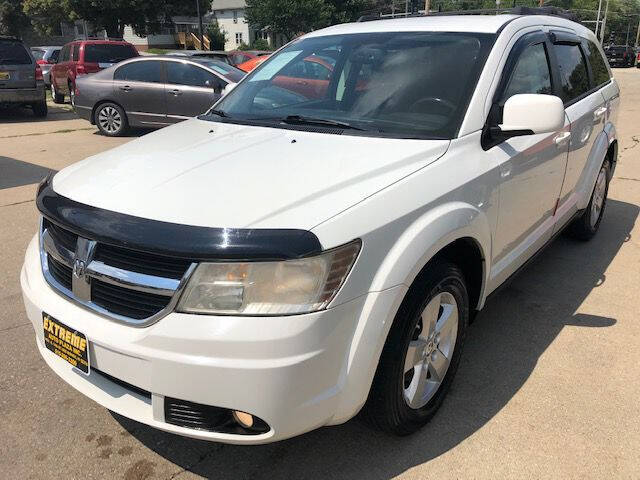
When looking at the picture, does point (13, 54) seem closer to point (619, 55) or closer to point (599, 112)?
point (599, 112)

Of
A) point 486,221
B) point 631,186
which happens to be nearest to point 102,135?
point 631,186

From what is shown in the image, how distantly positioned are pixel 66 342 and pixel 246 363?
32.1 inches

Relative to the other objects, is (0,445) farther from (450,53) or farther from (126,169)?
(450,53)

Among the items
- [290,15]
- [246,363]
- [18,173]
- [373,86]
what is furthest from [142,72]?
[290,15]

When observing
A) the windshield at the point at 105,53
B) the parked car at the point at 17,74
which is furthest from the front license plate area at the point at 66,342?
Answer: the windshield at the point at 105,53

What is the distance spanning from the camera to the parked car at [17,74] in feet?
40.7

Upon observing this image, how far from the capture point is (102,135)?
37.3 ft

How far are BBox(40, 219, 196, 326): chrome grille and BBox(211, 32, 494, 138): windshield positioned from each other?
1238 millimetres

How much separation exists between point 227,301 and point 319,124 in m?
1.32

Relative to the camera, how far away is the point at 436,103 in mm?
2934

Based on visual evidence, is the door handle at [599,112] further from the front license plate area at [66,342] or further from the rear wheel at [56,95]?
the rear wheel at [56,95]

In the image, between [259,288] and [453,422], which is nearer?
[259,288]

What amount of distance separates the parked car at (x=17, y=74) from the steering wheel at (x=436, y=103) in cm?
1203

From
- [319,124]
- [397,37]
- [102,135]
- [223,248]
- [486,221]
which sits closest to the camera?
[223,248]
